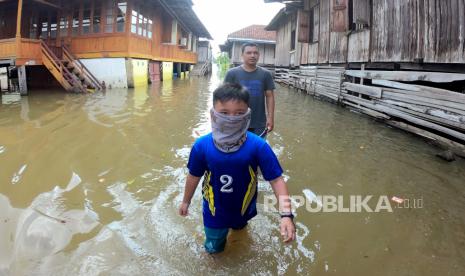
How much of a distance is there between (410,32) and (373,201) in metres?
4.99

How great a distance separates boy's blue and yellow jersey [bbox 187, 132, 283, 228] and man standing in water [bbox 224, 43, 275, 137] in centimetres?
169

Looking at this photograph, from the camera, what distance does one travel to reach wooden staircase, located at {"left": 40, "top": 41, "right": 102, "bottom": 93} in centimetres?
1426

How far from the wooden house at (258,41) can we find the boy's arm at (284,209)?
2770cm

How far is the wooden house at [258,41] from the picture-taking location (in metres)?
30.2

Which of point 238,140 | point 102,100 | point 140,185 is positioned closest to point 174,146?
point 140,185

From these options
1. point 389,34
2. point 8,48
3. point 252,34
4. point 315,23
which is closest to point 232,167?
point 389,34

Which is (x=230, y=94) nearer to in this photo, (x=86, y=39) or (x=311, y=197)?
(x=311, y=197)

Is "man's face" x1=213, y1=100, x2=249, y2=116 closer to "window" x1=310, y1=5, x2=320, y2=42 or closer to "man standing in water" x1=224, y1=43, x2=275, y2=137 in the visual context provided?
"man standing in water" x1=224, y1=43, x2=275, y2=137

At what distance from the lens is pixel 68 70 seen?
601 inches

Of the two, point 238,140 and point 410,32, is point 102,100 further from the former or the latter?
point 238,140

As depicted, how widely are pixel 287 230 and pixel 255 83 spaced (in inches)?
93.4

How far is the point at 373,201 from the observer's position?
404 cm

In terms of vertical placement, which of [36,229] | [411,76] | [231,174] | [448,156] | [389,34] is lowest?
[36,229]

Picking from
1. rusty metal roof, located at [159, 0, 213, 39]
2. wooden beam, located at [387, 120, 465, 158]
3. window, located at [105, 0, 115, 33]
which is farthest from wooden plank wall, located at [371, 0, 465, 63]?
rusty metal roof, located at [159, 0, 213, 39]
